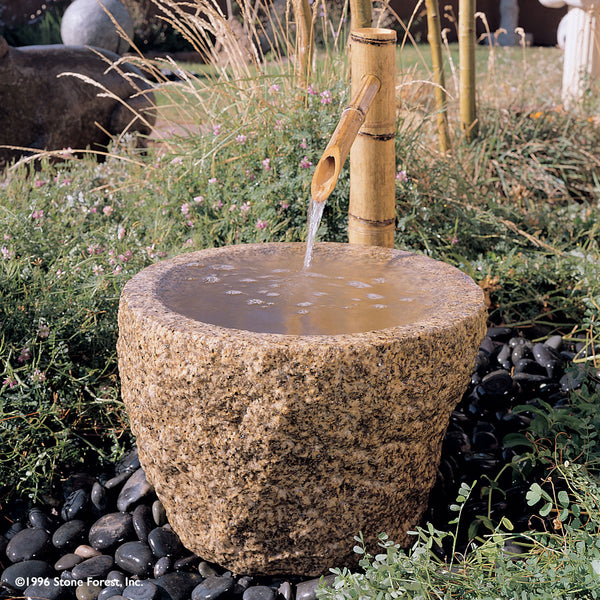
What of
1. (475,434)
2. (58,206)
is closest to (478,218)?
(475,434)

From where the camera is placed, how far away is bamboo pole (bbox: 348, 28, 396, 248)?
7.28 ft

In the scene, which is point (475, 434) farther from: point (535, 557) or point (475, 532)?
point (535, 557)

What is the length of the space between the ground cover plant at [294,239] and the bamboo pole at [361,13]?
0.59 meters

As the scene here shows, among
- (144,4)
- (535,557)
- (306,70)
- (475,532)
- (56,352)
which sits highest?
(144,4)

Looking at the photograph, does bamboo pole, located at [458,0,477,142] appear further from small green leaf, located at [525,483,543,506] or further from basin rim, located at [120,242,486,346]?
small green leaf, located at [525,483,543,506]

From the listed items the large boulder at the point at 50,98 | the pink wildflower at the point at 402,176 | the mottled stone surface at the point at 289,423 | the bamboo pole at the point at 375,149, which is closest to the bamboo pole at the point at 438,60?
the pink wildflower at the point at 402,176

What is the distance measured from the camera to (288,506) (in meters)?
1.75

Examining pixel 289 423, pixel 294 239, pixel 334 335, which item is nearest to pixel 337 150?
pixel 334 335

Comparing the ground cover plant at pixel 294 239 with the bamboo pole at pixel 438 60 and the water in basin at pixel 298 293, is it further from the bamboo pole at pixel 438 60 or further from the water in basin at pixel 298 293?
the water in basin at pixel 298 293

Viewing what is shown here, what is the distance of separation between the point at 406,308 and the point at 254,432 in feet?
1.80

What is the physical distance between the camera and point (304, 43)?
3.48 meters

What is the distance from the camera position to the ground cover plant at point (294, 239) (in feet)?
5.83

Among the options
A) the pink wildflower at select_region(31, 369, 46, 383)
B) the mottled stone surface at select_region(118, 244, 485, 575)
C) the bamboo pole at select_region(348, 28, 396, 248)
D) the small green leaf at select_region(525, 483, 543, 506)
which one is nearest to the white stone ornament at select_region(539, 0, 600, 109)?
the bamboo pole at select_region(348, 28, 396, 248)

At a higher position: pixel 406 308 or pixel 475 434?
pixel 406 308
